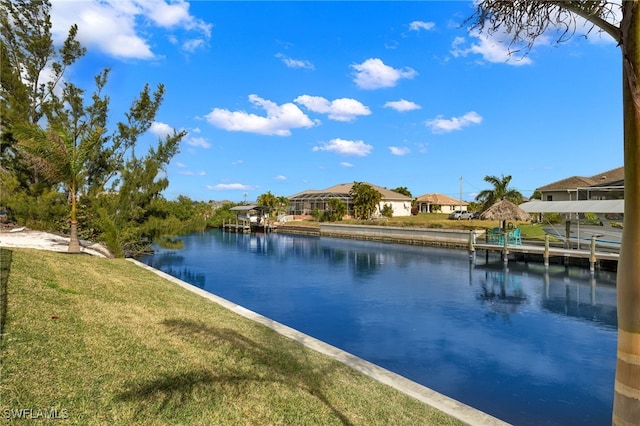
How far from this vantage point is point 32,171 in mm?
19812

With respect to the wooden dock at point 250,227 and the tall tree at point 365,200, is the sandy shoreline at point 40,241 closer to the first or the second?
the tall tree at point 365,200

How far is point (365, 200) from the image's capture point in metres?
49.4

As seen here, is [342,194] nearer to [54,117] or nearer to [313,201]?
[313,201]

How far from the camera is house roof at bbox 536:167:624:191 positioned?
29469mm

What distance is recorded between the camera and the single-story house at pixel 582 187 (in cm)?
2572

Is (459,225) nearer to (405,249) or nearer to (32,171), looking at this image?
(405,249)

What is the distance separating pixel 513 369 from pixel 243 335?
557 centimetres

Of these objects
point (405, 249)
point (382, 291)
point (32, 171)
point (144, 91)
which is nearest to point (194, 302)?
point (382, 291)

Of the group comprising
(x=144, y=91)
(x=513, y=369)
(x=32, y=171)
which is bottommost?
(x=513, y=369)

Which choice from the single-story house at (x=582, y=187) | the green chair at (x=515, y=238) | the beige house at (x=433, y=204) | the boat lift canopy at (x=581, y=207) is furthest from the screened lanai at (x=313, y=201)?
the boat lift canopy at (x=581, y=207)

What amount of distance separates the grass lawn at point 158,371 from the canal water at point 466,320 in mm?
2857

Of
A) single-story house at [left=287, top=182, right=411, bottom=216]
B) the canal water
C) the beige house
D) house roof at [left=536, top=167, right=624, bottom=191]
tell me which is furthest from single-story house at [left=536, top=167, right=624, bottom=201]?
the beige house

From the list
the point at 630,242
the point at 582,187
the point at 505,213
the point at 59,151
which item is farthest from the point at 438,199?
the point at 630,242

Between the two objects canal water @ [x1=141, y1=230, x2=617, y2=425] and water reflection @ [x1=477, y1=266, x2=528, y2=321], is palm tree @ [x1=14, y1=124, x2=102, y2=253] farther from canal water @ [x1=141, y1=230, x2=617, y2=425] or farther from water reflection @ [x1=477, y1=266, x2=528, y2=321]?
water reflection @ [x1=477, y1=266, x2=528, y2=321]
